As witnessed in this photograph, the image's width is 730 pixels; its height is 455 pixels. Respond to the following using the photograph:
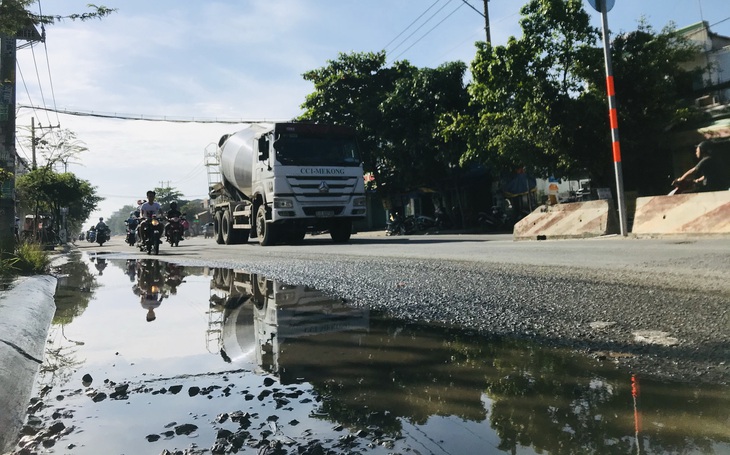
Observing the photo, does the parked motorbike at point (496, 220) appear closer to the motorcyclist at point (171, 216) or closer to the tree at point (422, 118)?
the tree at point (422, 118)

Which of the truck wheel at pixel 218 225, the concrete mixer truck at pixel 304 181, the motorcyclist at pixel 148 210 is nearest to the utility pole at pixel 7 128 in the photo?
the motorcyclist at pixel 148 210

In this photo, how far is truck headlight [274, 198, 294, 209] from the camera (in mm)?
13797

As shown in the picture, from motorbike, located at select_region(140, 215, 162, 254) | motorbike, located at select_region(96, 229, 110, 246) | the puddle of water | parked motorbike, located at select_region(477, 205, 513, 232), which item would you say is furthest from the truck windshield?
motorbike, located at select_region(96, 229, 110, 246)

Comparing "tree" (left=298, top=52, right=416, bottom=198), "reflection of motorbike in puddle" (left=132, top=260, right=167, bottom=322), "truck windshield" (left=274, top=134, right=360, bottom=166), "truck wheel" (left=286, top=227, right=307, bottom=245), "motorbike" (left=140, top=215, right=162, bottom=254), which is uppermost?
"tree" (left=298, top=52, right=416, bottom=198)

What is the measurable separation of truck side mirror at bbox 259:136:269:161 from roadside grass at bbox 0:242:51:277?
6408 millimetres

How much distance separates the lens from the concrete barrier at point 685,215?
7.66 m

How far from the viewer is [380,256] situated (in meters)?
8.47

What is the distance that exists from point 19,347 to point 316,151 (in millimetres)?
11391

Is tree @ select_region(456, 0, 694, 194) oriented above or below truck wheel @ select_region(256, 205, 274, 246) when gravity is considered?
above

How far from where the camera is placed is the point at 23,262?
773cm

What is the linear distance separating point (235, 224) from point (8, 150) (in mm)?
7869

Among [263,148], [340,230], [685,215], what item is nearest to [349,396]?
[685,215]

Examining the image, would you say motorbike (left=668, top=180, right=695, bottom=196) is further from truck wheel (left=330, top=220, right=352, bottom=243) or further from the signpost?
truck wheel (left=330, top=220, right=352, bottom=243)

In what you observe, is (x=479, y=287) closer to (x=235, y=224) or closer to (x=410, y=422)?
(x=410, y=422)
